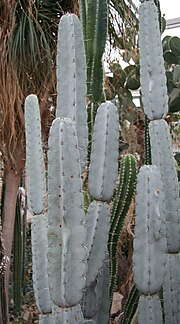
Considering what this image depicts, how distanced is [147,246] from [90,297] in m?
0.38

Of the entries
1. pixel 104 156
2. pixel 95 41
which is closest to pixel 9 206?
pixel 95 41

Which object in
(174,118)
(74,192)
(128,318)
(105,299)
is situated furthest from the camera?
(174,118)

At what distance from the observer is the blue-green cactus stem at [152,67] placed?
1.81 metres

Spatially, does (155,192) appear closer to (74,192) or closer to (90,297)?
(74,192)

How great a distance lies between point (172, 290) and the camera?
186 centimetres

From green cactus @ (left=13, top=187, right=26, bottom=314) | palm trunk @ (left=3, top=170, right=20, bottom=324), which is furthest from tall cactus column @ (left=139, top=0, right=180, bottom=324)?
green cactus @ (left=13, top=187, right=26, bottom=314)

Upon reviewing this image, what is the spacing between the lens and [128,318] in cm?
223

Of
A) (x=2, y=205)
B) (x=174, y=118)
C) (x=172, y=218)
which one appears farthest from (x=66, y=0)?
(x=172, y=218)

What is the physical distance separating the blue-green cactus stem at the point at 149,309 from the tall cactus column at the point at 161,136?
Result: 0.13 m

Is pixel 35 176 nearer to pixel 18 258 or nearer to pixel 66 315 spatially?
pixel 66 315

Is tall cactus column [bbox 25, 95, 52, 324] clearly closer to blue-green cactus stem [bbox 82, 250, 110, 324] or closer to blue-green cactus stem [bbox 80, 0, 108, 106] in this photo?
blue-green cactus stem [bbox 82, 250, 110, 324]

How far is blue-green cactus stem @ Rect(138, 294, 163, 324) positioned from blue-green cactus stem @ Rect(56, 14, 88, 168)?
541 millimetres

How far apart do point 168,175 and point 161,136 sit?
0.50 ft

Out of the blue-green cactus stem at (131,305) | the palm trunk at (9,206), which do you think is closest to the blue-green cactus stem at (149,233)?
the blue-green cactus stem at (131,305)
